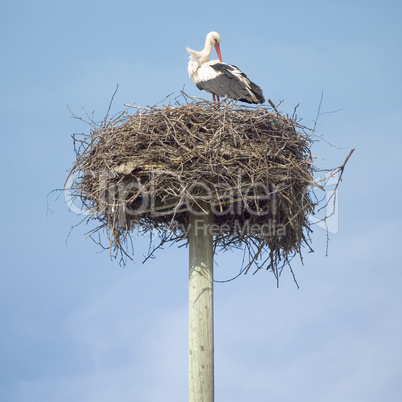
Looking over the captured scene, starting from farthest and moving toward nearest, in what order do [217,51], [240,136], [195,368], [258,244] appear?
1. [217,51]
2. [258,244]
3. [240,136]
4. [195,368]

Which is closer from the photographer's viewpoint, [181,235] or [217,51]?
[181,235]

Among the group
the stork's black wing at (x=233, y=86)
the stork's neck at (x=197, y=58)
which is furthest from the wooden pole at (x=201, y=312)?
the stork's neck at (x=197, y=58)

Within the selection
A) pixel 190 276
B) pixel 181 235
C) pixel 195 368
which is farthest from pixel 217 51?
pixel 195 368

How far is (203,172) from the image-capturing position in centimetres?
569

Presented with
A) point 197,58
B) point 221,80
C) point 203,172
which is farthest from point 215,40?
point 203,172

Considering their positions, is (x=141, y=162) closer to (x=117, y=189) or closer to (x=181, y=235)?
(x=117, y=189)

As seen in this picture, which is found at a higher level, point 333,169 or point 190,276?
point 333,169

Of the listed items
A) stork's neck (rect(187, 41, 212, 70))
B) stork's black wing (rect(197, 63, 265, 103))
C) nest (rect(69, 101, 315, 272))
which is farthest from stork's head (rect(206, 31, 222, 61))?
nest (rect(69, 101, 315, 272))

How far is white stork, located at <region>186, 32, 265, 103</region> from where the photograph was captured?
304 inches

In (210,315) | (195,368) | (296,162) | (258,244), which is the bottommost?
(195,368)

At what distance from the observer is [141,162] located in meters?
Answer: 5.94

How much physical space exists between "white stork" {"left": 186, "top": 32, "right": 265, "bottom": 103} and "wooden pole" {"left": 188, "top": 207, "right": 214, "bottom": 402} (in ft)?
6.81

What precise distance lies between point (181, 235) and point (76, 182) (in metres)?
1.17

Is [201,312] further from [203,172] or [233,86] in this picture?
[233,86]
